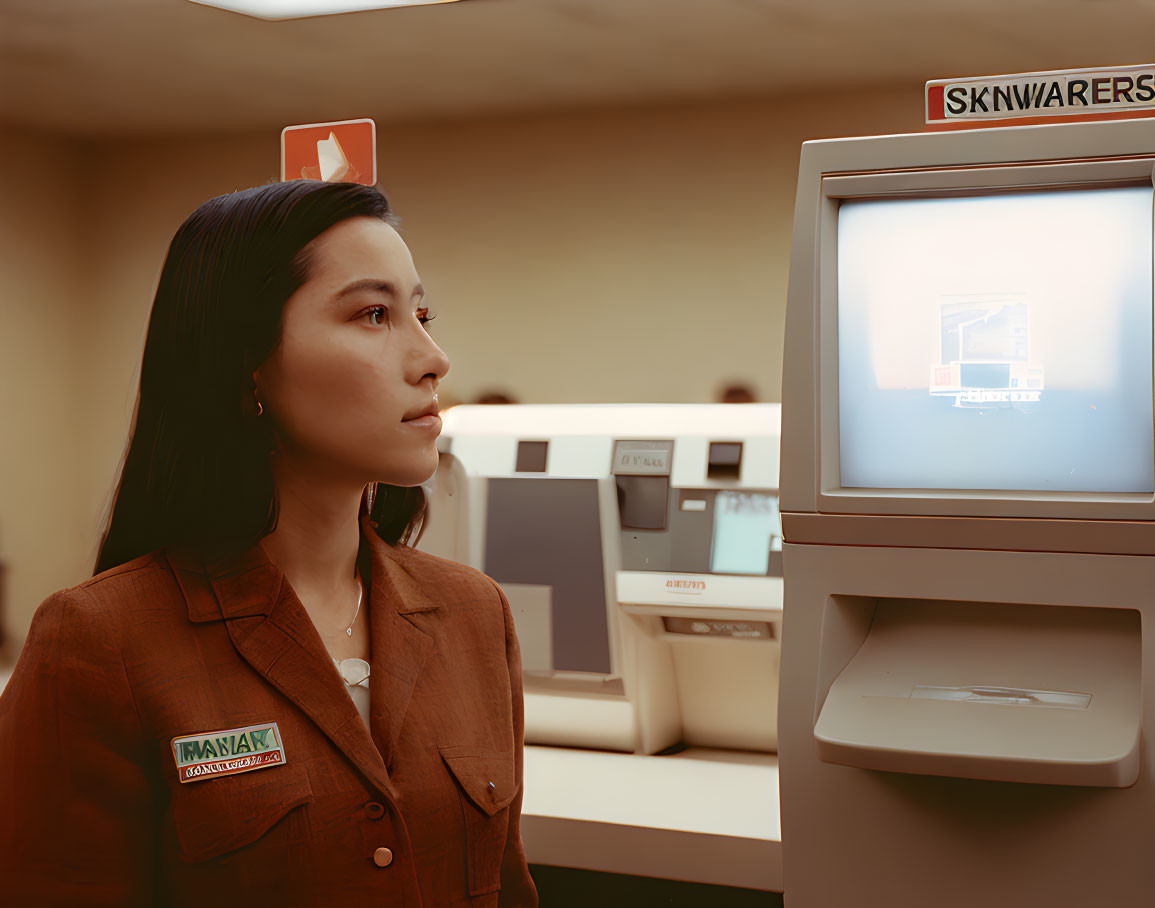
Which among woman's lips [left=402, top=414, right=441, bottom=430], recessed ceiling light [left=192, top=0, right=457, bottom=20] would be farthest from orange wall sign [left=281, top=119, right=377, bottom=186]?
woman's lips [left=402, top=414, right=441, bottom=430]

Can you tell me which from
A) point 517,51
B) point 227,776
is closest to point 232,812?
point 227,776

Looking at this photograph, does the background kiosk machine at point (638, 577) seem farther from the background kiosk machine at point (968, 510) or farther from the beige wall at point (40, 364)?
the beige wall at point (40, 364)

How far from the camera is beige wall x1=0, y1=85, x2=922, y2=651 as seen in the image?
13.3 feet

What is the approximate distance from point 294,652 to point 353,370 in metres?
0.28

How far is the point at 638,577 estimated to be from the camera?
97.8 inches

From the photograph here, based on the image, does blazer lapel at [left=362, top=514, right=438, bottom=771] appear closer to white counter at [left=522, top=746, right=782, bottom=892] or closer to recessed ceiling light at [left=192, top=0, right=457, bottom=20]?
white counter at [left=522, top=746, right=782, bottom=892]

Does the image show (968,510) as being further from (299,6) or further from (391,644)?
(299,6)

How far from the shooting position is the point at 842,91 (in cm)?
388

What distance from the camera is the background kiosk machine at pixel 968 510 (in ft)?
4.41

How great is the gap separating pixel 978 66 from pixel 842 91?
21.0 inches

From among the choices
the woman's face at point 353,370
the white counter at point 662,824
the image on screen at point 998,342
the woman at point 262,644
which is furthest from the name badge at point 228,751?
the white counter at point 662,824

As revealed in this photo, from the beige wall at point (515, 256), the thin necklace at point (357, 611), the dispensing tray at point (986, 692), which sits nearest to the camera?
the thin necklace at point (357, 611)

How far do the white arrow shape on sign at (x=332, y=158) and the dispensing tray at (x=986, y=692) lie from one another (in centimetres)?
116

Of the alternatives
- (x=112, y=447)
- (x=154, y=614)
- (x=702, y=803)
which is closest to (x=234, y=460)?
(x=154, y=614)
